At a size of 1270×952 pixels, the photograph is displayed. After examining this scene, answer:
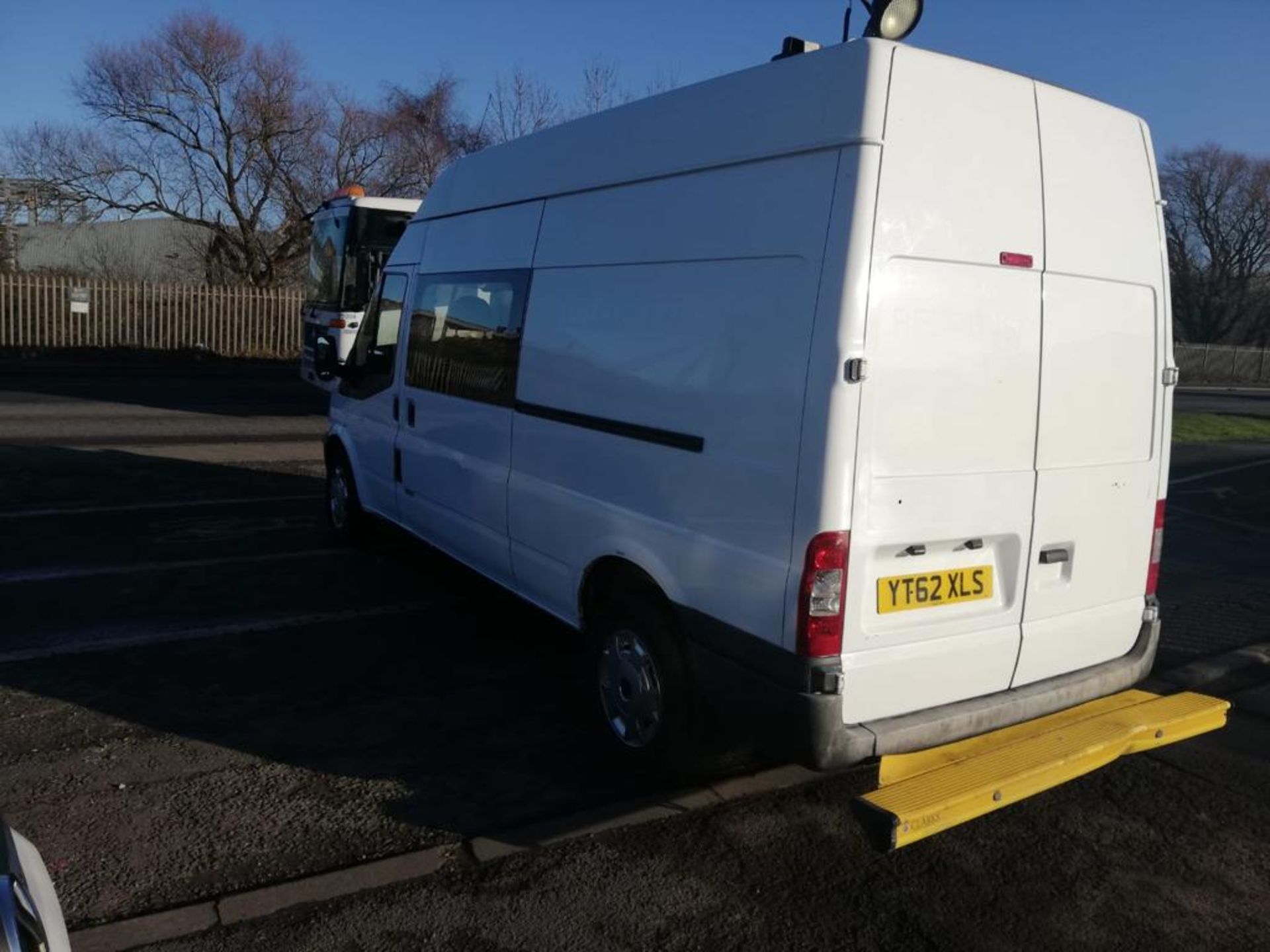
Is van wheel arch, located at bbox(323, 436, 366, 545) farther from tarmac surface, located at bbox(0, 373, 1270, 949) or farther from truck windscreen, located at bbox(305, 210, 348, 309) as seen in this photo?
truck windscreen, located at bbox(305, 210, 348, 309)

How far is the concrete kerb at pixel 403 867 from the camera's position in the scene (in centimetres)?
314

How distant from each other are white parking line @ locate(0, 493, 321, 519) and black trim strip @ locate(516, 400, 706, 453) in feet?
17.7

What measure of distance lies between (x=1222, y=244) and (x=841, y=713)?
248 feet

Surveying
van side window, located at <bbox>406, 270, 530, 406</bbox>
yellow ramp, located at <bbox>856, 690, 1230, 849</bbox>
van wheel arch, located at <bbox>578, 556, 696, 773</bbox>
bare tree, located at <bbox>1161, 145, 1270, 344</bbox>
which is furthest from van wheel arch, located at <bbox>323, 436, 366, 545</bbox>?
bare tree, located at <bbox>1161, 145, 1270, 344</bbox>

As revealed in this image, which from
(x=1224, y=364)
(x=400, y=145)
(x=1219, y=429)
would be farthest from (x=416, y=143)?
(x=1224, y=364)

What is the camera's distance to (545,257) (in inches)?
193

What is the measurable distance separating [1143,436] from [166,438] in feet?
39.1

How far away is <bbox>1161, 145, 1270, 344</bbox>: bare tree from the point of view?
65.9m

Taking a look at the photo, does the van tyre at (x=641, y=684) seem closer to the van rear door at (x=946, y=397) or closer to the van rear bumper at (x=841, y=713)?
the van rear bumper at (x=841, y=713)

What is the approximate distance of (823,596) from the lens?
3328mm

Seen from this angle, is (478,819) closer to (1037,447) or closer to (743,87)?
(1037,447)

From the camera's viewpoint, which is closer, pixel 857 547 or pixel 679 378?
pixel 857 547

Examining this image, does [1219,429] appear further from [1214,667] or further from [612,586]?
[612,586]

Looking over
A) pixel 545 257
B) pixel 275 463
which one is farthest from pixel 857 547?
pixel 275 463
